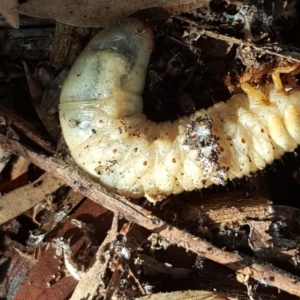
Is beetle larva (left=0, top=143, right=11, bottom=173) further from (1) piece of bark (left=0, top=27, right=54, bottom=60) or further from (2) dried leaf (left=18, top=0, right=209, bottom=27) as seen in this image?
(2) dried leaf (left=18, top=0, right=209, bottom=27)

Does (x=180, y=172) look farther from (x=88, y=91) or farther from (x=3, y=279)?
(x=3, y=279)

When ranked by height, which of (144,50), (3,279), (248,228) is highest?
(144,50)

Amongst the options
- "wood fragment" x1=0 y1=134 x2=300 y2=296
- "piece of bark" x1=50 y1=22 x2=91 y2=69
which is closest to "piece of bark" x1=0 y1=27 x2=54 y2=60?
"piece of bark" x1=50 y1=22 x2=91 y2=69

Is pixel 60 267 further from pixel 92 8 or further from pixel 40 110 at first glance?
pixel 92 8

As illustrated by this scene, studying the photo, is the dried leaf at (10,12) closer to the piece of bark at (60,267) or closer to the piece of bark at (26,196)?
the piece of bark at (26,196)

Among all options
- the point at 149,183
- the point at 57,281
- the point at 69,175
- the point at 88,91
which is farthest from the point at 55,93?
the point at 57,281
